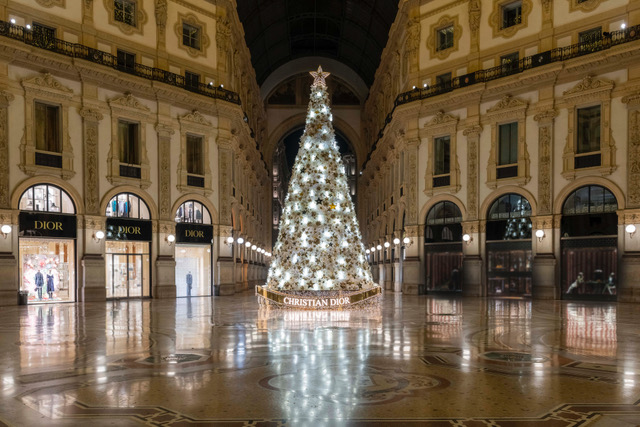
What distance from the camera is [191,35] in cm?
3134

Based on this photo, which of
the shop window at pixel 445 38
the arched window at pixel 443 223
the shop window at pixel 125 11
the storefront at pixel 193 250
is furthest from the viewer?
the shop window at pixel 445 38

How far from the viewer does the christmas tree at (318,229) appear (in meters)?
19.4

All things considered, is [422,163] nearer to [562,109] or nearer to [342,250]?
[562,109]

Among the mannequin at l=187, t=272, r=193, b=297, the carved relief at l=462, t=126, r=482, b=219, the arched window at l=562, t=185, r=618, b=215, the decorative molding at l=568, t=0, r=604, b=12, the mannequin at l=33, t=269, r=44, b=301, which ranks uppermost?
the decorative molding at l=568, t=0, r=604, b=12

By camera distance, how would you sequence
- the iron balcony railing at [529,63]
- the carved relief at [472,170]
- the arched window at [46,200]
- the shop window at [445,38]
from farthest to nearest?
the shop window at [445,38], the carved relief at [472,170], the iron balcony railing at [529,63], the arched window at [46,200]

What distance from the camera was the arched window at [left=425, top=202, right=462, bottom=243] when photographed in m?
30.9

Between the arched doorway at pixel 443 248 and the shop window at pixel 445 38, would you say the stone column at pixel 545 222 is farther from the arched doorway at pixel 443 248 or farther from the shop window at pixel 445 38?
the shop window at pixel 445 38

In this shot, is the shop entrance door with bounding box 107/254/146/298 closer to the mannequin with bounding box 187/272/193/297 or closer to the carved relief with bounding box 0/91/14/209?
the mannequin with bounding box 187/272/193/297

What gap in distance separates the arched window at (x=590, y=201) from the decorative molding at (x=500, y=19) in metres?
9.03

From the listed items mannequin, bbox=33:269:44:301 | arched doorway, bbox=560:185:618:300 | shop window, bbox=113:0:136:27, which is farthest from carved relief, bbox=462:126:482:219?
mannequin, bbox=33:269:44:301

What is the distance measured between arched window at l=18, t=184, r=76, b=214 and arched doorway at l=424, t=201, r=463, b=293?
62.0 ft

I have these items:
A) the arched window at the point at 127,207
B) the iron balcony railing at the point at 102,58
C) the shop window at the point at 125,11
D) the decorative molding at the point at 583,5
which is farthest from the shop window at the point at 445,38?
the arched window at the point at 127,207

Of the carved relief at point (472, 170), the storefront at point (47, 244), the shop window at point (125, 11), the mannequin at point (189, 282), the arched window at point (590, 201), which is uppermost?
the shop window at point (125, 11)

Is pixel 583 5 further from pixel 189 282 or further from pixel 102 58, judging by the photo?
pixel 189 282
